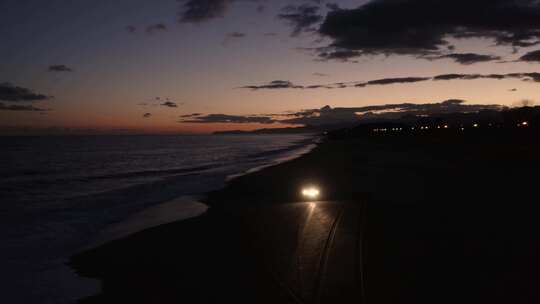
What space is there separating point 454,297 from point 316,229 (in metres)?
4.92

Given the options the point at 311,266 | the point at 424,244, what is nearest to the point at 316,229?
the point at 311,266

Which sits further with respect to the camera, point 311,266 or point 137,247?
point 137,247

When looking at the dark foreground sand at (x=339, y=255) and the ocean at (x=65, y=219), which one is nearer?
the dark foreground sand at (x=339, y=255)

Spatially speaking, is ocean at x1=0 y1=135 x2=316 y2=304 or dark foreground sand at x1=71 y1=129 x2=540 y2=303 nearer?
dark foreground sand at x1=71 y1=129 x2=540 y2=303

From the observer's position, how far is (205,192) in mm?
29047

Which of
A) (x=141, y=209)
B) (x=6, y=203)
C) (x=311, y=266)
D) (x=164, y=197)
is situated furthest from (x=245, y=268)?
(x=6, y=203)

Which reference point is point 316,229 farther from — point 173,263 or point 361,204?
point 173,263

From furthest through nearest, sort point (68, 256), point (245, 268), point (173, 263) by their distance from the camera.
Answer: point (68, 256) < point (173, 263) < point (245, 268)

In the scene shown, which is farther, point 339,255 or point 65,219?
point 65,219

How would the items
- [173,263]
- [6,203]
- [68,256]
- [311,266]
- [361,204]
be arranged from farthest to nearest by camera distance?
[6,203], [361,204], [68,256], [173,263], [311,266]

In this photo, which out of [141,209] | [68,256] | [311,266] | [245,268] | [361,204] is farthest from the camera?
[141,209]

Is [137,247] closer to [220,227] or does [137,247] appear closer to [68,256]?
[68,256]

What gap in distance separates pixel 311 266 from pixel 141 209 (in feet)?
52.1

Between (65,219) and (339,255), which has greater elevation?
(339,255)
